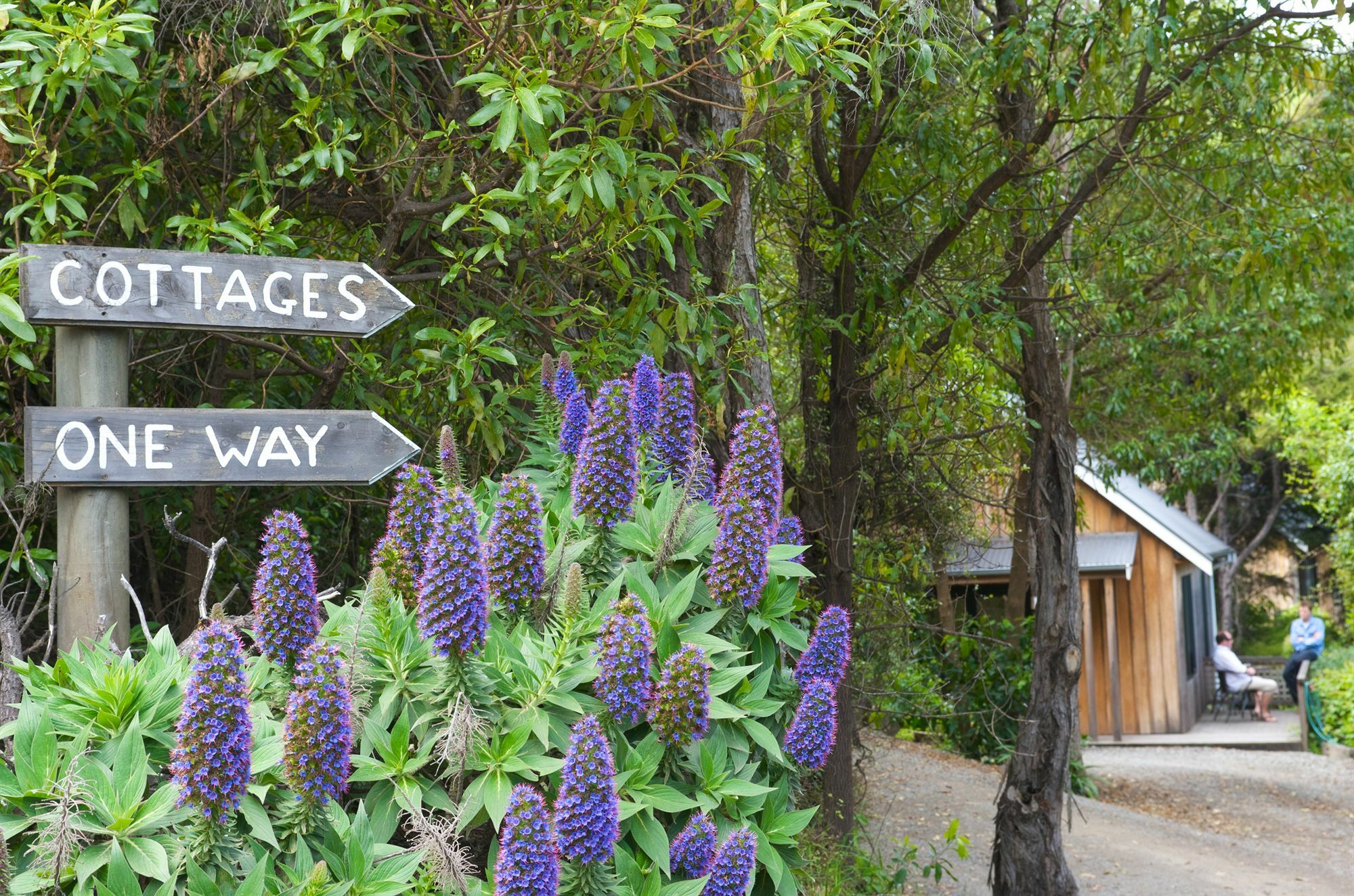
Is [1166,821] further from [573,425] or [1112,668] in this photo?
[573,425]

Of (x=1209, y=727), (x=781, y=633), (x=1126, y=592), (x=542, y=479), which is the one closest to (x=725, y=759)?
(x=781, y=633)

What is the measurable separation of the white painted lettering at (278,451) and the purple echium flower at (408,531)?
54cm

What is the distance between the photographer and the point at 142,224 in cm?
405

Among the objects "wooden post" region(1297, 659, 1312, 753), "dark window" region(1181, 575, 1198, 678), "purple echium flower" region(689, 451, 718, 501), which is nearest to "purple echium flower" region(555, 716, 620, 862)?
"purple echium flower" region(689, 451, 718, 501)

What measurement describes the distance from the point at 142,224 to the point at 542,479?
6.16 feet

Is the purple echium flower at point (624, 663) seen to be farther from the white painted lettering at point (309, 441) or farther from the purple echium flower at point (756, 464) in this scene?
the white painted lettering at point (309, 441)

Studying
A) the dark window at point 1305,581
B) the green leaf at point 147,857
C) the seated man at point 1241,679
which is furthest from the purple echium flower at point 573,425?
the dark window at point 1305,581

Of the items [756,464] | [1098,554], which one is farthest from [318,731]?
[1098,554]

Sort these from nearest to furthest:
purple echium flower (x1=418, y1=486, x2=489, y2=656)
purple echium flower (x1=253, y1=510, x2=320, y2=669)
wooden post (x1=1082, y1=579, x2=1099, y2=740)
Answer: purple echium flower (x1=418, y1=486, x2=489, y2=656) < purple echium flower (x1=253, y1=510, x2=320, y2=669) < wooden post (x1=1082, y1=579, x2=1099, y2=740)

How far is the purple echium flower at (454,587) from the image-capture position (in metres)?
2.27

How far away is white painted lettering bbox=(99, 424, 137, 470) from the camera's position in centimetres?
305

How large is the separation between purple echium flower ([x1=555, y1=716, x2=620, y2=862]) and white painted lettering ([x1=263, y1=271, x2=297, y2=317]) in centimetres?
166

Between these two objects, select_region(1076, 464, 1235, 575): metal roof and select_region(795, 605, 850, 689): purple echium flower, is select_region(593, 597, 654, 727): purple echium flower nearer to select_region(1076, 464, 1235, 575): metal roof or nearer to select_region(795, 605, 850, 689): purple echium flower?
select_region(795, 605, 850, 689): purple echium flower

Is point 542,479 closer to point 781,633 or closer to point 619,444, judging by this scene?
point 619,444
